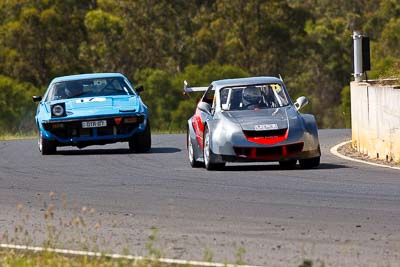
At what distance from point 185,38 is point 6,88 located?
9.83 meters

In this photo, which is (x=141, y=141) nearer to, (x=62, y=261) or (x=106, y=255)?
(x=106, y=255)

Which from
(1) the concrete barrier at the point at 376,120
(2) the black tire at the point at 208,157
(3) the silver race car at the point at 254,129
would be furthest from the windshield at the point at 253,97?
(1) the concrete barrier at the point at 376,120

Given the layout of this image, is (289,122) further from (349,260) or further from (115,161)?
(349,260)

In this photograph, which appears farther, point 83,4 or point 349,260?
point 83,4

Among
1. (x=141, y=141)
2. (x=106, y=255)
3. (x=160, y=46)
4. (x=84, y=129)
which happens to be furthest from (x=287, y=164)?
(x=160, y=46)

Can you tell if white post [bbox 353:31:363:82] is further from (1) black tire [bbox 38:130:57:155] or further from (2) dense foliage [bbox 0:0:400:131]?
(2) dense foliage [bbox 0:0:400:131]

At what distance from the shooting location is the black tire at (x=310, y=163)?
701 inches

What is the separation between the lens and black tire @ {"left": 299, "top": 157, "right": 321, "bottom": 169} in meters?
17.8

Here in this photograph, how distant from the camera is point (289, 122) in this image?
1758 cm

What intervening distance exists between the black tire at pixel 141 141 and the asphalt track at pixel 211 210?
2.39 metres

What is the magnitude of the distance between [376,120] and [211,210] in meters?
8.48

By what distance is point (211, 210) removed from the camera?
12391 mm

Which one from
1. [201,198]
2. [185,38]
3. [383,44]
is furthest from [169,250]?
[383,44]

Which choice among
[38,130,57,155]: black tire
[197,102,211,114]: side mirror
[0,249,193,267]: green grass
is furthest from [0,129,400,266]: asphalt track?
[38,130,57,155]: black tire
